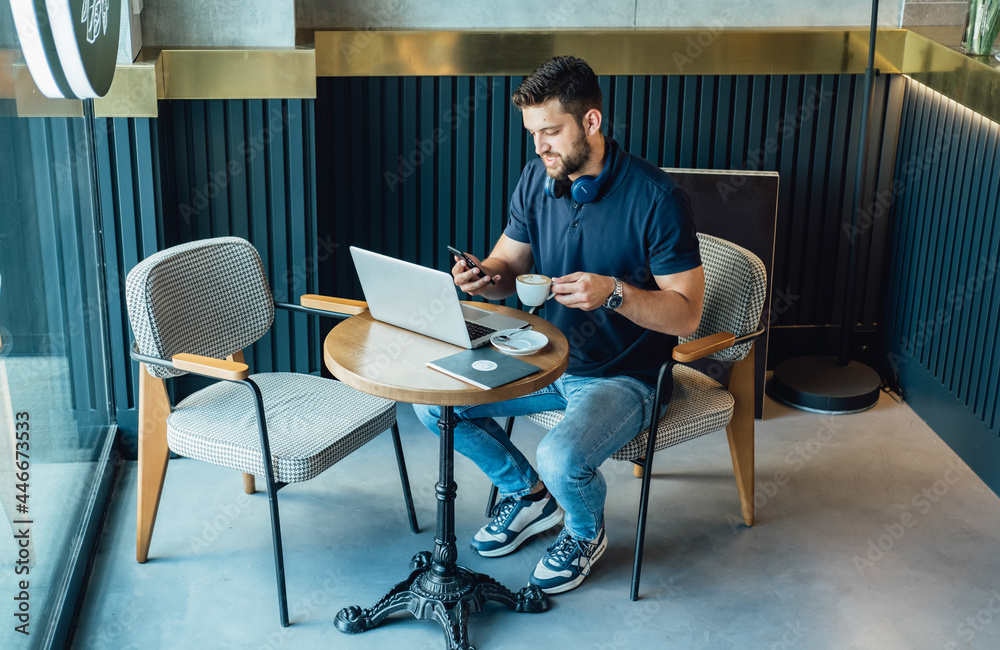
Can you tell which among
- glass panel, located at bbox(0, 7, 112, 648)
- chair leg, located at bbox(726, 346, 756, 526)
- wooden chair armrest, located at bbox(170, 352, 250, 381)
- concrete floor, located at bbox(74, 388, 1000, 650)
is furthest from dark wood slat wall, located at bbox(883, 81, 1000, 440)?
glass panel, located at bbox(0, 7, 112, 648)

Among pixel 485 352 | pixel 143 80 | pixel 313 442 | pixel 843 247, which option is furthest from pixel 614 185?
pixel 843 247

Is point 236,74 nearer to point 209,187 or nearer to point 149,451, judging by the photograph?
point 209,187

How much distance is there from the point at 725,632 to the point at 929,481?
125cm

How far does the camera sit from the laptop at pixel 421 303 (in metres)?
2.62

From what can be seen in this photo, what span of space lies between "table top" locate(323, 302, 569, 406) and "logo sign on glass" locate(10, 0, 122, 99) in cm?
89

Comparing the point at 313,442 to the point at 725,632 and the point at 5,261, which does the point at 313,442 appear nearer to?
the point at 5,261

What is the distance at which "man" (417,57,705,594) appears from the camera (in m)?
2.80

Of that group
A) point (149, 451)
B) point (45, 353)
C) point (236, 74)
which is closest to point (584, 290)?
point (149, 451)

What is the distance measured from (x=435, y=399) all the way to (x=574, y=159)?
33.8 inches

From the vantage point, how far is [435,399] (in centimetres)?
246

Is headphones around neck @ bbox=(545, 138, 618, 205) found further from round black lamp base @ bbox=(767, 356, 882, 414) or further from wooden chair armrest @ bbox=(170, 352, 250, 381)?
round black lamp base @ bbox=(767, 356, 882, 414)

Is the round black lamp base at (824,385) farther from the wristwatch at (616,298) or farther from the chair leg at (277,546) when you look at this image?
the chair leg at (277,546)

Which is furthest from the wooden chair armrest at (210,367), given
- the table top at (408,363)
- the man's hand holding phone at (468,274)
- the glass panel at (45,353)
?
the man's hand holding phone at (468,274)

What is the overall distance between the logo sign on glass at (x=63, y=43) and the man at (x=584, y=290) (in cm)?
106
